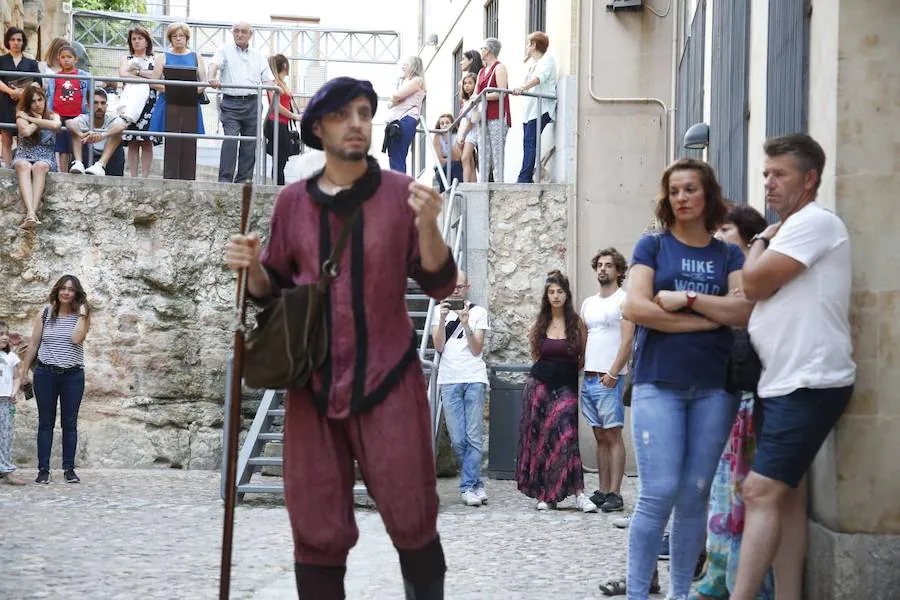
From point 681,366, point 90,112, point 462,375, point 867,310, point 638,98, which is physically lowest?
point 462,375

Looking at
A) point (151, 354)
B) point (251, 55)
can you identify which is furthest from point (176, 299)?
point (251, 55)

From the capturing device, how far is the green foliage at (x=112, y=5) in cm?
3294

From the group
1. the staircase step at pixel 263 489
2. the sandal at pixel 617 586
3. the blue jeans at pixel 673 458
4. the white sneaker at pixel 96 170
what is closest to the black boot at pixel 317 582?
the blue jeans at pixel 673 458

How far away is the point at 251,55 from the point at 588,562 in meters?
8.18

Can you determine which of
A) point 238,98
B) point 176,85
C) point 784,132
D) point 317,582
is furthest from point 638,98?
point 317,582

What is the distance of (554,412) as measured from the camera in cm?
1049

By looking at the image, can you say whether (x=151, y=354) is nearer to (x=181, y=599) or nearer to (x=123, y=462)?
(x=123, y=462)

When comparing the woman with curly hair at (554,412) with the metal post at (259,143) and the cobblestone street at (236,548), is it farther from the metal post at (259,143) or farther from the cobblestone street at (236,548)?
the metal post at (259,143)

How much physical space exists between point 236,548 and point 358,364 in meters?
4.22

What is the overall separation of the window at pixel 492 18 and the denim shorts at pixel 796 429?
14676 mm

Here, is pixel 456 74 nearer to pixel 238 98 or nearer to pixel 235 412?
pixel 238 98

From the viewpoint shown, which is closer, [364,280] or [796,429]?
[364,280]

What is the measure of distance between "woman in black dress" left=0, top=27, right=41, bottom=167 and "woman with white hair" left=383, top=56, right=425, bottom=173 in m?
3.55

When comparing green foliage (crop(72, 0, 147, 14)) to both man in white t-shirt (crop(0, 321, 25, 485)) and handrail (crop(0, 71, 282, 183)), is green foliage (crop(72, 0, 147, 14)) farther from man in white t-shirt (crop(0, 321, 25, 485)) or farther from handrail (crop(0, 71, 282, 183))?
man in white t-shirt (crop(0, 321, 25, 485))
